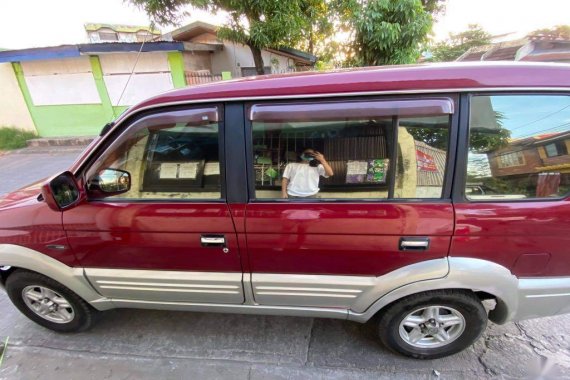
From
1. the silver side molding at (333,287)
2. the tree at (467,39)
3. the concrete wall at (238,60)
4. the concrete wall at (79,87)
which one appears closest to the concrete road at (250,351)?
the silver side molding at (333,287)

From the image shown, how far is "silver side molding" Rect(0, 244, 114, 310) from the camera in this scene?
201cm

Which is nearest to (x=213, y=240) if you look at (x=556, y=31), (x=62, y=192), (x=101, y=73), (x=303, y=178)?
(x=303, y=178)

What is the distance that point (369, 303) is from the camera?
6.05 feet

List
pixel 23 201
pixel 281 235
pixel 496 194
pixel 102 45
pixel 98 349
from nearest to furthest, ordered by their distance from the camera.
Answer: pixel 496 194, pixel 281 235, pixel 23 201, pixel 98 349, pixel 102 45

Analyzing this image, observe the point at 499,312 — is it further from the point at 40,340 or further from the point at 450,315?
the point at 40,340

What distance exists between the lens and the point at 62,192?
1.78 m

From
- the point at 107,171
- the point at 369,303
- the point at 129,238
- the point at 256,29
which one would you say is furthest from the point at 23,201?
the point at 256,29

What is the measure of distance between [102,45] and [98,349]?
833cm

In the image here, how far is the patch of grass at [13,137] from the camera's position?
9680 mm

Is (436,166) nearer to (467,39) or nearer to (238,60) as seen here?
(238,60)

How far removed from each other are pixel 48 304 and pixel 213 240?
1.54m

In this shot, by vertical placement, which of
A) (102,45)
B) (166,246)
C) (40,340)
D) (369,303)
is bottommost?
(40,340)

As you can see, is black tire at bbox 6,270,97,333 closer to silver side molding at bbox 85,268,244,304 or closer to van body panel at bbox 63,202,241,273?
silver side molding at bbox 85,268,244,304

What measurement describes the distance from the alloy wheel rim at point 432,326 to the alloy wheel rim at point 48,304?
2367 mm
